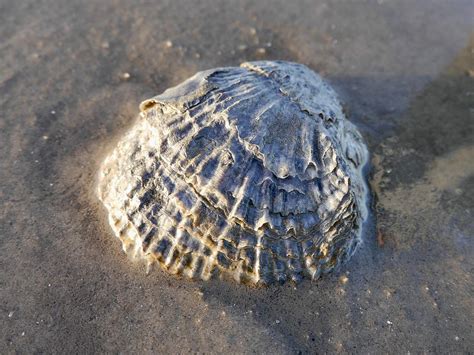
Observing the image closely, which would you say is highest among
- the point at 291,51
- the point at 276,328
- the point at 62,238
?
the point at 291,51

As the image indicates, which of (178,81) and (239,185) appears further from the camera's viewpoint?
(178,81)

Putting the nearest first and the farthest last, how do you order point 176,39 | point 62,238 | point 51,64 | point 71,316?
point 71,316
point 62,238
point 51,64
point 176,39

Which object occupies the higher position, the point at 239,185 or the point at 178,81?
the point at 239,185

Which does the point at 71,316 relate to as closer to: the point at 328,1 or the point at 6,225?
the point at 6,225

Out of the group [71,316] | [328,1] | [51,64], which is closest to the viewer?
[71,316]

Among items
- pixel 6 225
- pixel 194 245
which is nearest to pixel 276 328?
pixel 194 245
